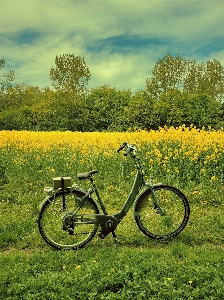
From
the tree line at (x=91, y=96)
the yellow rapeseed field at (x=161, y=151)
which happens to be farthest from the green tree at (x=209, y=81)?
the yellow rapeseed field at (x=161, y=151)

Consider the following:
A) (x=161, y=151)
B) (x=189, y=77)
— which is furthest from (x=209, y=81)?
(x=161, y=151)

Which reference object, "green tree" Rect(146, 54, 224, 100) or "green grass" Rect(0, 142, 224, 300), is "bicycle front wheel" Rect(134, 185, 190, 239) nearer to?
"green grass" Rect(0, 142, 224, 300)

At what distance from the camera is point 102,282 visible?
3830mm

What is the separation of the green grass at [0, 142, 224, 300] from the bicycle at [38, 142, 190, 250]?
18cm

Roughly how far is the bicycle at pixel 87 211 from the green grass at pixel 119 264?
0.18 meters

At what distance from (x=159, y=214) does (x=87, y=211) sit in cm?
119

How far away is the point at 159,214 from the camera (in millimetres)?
5488

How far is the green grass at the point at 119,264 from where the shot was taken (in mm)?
3691

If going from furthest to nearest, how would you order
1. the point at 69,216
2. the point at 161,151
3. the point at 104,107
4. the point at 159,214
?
the point at 104,107, the point at 161,151, the point at 159,214, the point at 69,216

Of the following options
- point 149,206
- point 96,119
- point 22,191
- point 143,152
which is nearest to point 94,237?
point 149,206

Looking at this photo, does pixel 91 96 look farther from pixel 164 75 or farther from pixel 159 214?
pixel 159 214

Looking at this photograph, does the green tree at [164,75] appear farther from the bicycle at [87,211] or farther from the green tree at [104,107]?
the bicycle at [87,211]

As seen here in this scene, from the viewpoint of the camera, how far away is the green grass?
12.1ft

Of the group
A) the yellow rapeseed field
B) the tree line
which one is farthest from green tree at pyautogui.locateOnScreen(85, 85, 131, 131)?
the yellow rapeseed field
